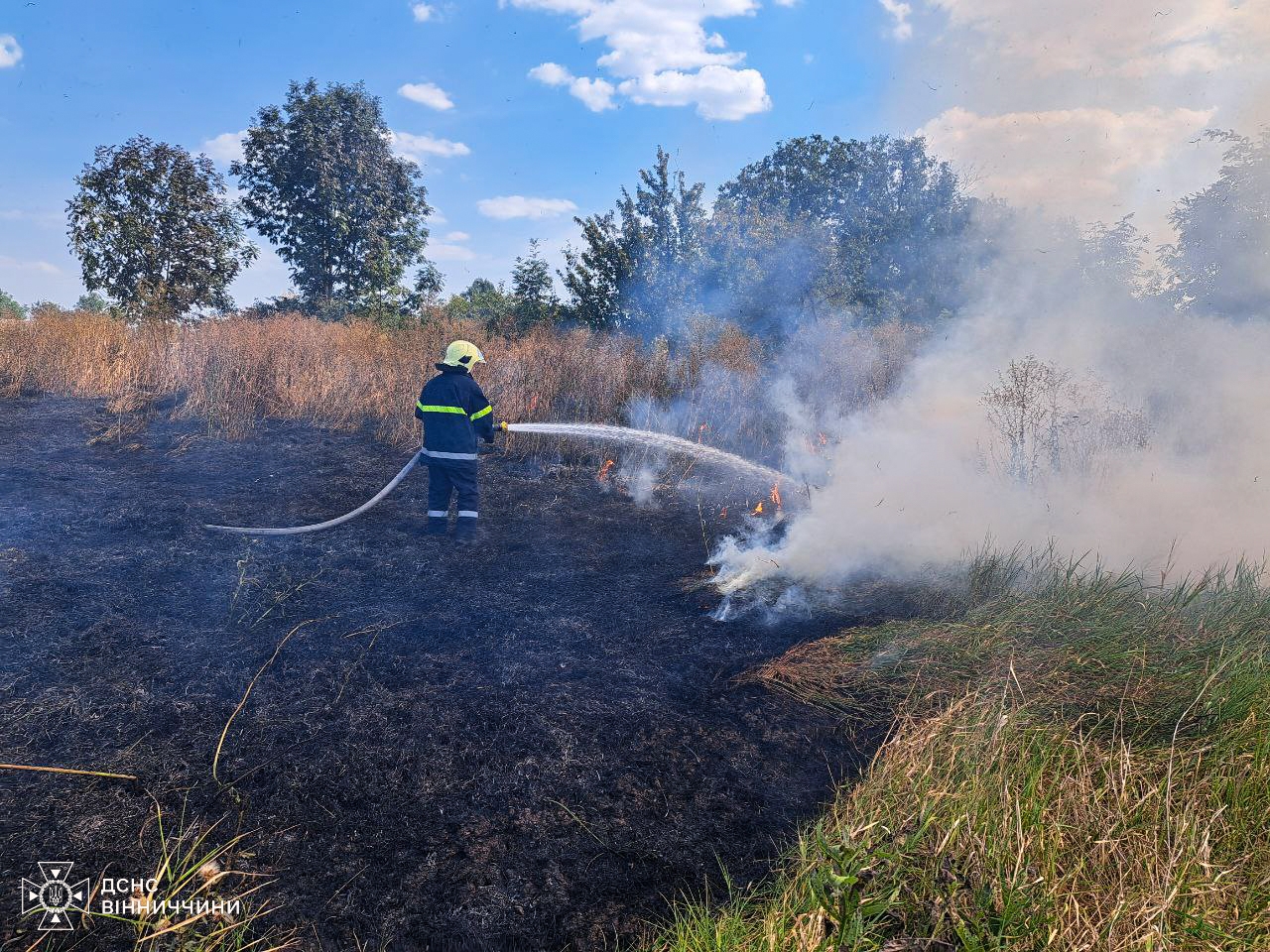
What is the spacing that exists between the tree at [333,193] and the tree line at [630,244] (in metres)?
0.05

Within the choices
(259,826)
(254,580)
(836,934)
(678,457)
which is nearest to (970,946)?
(836,934)

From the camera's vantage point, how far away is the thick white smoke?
550 centimetres

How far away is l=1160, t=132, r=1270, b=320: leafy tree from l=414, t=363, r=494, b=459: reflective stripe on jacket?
28.6 feet

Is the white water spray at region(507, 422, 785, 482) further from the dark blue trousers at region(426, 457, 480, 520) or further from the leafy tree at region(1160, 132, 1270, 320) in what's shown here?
the leafy tree at region(1160, 132, 1270, 320)

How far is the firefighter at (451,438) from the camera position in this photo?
250 inches

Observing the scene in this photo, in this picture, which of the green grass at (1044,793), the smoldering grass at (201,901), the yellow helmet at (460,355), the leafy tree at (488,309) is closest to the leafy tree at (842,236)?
the leafy tree at (488,309)

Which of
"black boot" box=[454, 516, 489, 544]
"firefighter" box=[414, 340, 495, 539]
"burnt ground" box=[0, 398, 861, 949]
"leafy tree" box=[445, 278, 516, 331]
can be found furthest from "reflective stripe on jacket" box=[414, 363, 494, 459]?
"leafy tree" box=[445, 278, 516, 331]

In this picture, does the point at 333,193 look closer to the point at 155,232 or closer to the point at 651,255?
the point at 155,232

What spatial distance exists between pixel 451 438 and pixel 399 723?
3438 millimetres

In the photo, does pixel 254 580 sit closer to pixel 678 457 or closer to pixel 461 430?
pixel 461 430

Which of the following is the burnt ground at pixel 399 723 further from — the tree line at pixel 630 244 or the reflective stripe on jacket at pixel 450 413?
the tree line at pixel 630 244

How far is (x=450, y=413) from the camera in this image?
634 centimetres

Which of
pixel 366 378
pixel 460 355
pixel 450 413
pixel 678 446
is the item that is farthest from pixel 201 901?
pixel 366 378

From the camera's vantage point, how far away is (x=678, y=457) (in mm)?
8961
